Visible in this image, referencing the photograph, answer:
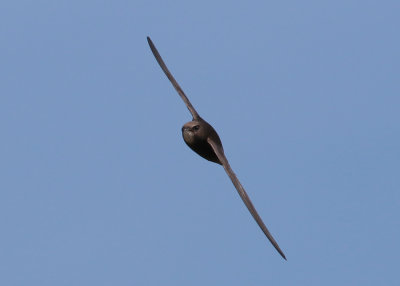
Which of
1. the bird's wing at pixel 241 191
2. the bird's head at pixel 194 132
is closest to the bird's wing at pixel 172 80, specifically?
the bird's head at pixel 194 132

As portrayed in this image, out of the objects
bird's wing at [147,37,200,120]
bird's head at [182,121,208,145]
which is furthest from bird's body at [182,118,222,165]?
bird's wing at [147,37,200,120]

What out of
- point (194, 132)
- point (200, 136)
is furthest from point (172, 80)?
point (200, 136)

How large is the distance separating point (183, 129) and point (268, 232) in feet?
13.8

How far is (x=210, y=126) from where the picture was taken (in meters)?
19.9

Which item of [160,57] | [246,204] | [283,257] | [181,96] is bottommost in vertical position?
[283,257]

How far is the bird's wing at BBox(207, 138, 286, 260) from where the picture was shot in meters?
16.3

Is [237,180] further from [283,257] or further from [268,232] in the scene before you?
[283,257]

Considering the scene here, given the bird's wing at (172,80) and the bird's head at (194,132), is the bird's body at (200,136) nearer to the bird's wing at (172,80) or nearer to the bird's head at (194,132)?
the bird's head at (194,132)

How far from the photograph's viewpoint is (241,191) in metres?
17.6

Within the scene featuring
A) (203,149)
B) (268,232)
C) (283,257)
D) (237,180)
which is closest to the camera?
(283,257)

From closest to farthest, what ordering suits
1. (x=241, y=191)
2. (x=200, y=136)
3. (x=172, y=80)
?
1. (x=241, y=191)
2. (x=200, y=136)
3. (x=172, y=80)

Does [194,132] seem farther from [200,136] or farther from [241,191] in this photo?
[241,191]

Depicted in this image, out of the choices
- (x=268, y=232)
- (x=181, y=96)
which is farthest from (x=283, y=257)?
(x=181, y=96)

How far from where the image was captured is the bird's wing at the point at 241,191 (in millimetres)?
16306
